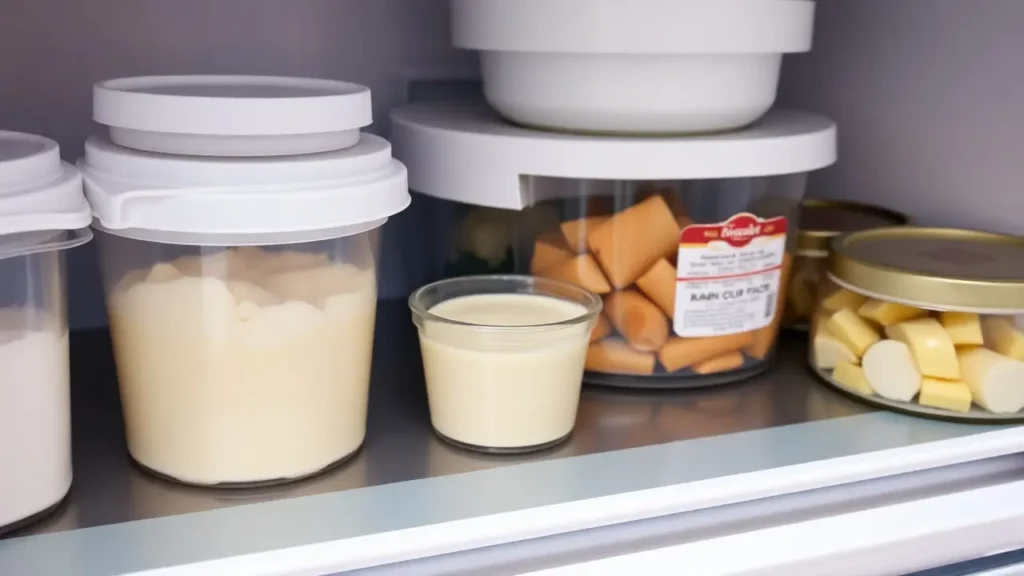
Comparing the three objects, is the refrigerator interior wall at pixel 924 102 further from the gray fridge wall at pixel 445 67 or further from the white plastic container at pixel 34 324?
the white plastic container at pixel 34 324

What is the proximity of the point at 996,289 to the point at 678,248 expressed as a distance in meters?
0.21

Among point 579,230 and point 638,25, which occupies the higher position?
point 638,25

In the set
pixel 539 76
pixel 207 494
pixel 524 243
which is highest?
pixel 539 76

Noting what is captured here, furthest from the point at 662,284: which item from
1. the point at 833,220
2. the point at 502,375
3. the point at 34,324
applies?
the point at 34,324

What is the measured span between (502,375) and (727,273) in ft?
0.62

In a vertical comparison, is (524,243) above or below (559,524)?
above

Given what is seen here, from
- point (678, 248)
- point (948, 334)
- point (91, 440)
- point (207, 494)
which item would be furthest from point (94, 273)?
point (948, 334)

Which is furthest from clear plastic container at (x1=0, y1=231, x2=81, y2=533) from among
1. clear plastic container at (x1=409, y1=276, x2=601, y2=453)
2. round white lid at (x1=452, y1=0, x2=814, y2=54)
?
round white lid at (x1=452, y1=0, x2=814, y2=54)

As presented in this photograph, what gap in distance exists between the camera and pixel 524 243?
0.72 metres

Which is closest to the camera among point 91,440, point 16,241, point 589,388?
point 16,241

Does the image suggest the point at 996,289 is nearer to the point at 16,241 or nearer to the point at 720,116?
the point at 720,116

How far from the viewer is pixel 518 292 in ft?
2.28

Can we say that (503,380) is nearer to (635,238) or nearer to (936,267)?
(635,238)

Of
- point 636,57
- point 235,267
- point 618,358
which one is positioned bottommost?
point 618,358
